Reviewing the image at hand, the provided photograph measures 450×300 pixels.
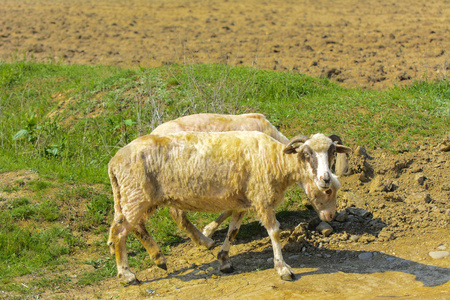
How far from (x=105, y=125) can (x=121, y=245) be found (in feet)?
15.4

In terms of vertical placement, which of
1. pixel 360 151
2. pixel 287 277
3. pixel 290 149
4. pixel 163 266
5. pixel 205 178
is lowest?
pixel 163 266

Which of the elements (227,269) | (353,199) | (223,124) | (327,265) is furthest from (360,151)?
(227,269)

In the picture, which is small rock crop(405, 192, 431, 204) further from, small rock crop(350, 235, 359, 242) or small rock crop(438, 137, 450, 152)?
small rock crop(438, 137, 450, 152)

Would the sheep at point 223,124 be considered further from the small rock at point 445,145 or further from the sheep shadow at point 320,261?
the small rock at point 445,145

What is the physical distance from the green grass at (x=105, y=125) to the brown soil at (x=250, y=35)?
154 centimetres

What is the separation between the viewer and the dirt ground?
20.1ft

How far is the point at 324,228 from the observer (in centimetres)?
723

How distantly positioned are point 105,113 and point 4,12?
1222 centimetres

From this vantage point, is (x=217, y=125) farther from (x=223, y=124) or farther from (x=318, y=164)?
(x=318, y=164)

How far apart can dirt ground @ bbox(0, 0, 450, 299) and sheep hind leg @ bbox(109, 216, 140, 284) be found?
152 mm

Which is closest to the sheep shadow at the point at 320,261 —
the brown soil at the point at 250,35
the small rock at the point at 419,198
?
the small rock at the point at 419,198

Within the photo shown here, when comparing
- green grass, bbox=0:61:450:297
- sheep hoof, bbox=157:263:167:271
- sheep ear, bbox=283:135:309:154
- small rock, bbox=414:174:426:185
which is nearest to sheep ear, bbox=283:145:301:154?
sheep ear, bbox=283:135:309:154

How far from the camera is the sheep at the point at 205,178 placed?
6.15 m

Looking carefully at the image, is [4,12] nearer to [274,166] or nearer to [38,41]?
[38,41]
